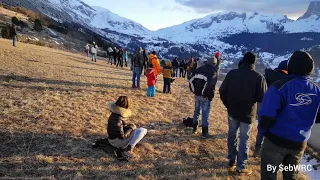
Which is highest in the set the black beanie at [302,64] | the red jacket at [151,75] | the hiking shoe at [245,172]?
the black beanie at [302,64]

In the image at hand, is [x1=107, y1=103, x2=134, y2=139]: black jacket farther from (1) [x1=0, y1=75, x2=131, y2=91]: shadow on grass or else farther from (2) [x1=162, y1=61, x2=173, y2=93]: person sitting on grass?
(2) [x1=162, y1=61, x2=173, y2=93]: person sitting on grass

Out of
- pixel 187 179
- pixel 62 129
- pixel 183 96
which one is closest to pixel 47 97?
pixel 62 129

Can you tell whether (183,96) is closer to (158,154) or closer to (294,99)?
(158,154)

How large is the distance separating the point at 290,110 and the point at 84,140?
552cm

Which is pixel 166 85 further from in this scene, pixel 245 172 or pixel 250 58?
pixel 250 58

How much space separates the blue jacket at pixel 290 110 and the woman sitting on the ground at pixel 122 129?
3.36 m

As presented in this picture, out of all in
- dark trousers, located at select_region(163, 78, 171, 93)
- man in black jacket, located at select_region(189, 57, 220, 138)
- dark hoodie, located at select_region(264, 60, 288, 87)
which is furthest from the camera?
dark trousers, located at select_region(163, 78, 171, 93)

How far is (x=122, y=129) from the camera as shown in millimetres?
7156

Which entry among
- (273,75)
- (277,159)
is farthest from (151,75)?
(277,159)

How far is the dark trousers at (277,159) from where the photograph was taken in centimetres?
473

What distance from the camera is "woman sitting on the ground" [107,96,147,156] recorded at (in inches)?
275

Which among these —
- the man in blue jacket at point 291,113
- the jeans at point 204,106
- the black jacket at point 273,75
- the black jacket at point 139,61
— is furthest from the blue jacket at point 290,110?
the black jacket at point 139,61

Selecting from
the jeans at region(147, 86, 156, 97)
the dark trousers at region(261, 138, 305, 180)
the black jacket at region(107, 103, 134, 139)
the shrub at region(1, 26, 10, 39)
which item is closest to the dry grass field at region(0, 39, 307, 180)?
the black jacket at region(107, 103, 134, 139)

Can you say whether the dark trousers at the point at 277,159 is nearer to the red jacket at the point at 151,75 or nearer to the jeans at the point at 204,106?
the jeans at the point at 204,106
